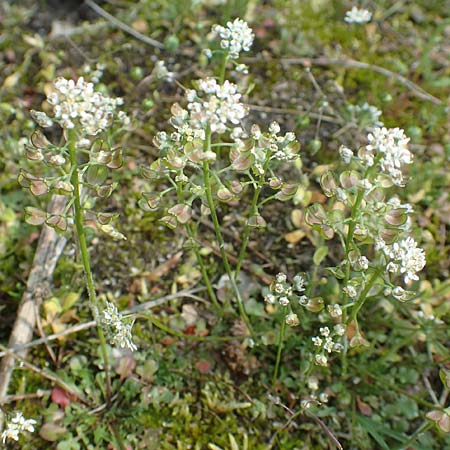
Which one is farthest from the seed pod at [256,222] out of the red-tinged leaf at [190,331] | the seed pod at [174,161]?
the red-tinged leaf at [190,331]

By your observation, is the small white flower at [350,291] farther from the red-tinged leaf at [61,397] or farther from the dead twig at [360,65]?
the dead twig at [360,65]

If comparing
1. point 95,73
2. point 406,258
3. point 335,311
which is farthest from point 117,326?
point 95,73

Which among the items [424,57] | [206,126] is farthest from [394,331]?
[424,57]

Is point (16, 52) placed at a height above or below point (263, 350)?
above

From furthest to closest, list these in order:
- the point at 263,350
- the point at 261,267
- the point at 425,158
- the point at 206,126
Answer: the point at 425,158 < the point at 261,267 < the point at 263,350 < the point at 206,126

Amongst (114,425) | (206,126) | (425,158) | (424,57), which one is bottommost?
(114,425)

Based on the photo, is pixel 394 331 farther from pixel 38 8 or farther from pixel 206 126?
pixel 38 8

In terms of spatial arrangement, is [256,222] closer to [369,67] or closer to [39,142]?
[39,142]
